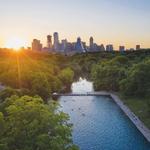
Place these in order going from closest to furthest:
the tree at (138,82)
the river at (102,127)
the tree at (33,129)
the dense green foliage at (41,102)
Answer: the tree at (33,129) < the dense green foliage at (41,102) < the river at (102,127) < the tree at (138,82)

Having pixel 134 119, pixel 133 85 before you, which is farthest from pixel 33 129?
pixel 133 85

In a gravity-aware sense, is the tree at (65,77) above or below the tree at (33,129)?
below

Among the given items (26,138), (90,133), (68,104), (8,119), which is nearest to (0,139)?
(26,138)

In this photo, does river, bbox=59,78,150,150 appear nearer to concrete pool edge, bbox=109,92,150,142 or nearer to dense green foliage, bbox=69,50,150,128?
concrete pool edge, bbox=109,92,150,142

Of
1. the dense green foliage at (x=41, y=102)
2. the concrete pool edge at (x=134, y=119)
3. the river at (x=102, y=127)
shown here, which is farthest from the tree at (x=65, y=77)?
the concrete pool edge at (x=134, y=119)

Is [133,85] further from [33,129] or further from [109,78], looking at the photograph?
[33,129]

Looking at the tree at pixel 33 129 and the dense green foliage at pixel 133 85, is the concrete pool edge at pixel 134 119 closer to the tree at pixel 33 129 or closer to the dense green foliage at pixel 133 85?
the dense green foliage at pixel 133 85
